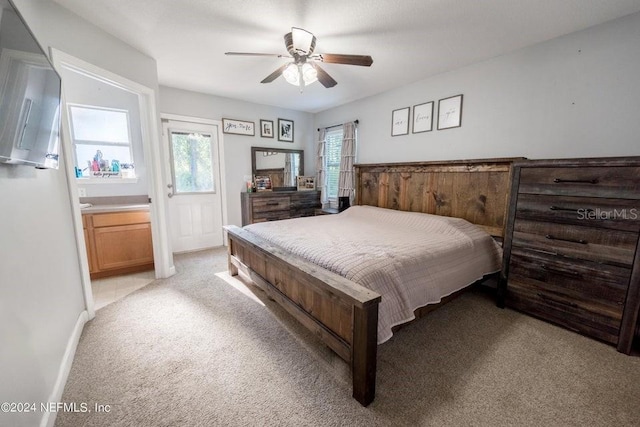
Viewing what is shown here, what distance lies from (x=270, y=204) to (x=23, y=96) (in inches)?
133

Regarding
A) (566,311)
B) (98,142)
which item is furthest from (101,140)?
(566,311)

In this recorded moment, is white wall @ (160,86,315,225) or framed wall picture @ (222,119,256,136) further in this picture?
framed wall picture @ (222,119,256,136)

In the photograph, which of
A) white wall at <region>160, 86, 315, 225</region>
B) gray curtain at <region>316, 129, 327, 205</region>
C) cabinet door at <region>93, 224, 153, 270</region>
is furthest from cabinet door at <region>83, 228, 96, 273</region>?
gray curtain at <region>316, 129, 327, 205</region>

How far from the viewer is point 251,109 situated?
441 cm

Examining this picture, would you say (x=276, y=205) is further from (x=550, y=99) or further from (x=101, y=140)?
(x=550, y=99)

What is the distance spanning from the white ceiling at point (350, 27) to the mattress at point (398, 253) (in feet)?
5.58

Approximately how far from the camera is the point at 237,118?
429 cm

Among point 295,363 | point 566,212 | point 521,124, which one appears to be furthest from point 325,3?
point 295,363

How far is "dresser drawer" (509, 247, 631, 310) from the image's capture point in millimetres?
1769

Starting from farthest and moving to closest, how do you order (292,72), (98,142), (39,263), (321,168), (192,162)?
(321,168) < (192,162) < (98,142) < (292,72) < (39,263)

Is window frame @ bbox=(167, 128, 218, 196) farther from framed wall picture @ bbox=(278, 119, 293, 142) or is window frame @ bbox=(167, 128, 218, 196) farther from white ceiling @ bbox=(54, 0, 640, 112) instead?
framed wall picture @ bbox=(278, 119, 293, 142)

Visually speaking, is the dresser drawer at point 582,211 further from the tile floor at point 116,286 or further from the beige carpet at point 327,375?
the tile floor at point 116,286

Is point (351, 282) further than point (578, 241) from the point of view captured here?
No
